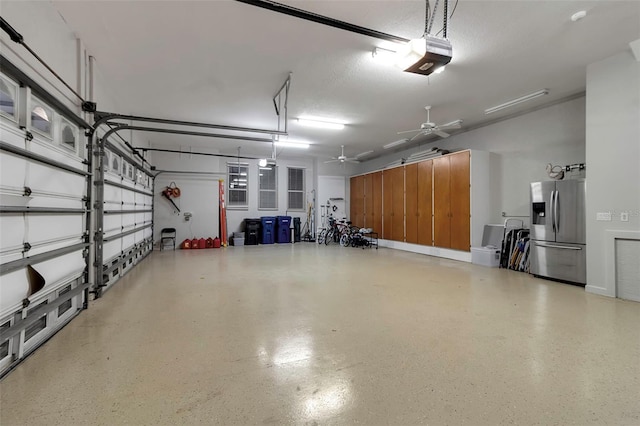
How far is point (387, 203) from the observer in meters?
9.33

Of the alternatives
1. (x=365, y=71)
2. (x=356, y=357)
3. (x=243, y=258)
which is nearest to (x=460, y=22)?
(x=365, y=71)

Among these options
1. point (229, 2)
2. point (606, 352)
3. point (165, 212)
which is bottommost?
point (606, 352)

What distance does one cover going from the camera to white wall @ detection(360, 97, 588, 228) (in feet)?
16.8

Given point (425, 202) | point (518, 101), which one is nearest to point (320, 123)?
point (425, 202)

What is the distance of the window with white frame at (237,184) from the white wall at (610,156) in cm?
914

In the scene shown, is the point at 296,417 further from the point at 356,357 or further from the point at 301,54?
the point at 301,54

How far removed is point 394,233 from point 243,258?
16.1ft

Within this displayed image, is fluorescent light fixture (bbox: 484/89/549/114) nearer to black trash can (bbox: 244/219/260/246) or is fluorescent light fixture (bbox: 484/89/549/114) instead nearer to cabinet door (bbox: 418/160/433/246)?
cabinet door (bbox: 418/160/433/246)

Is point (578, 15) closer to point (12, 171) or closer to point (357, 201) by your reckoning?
point (12, 171)

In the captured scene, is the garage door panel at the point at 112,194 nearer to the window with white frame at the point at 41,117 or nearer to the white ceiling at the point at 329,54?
the window with white frame at the point at 41,117

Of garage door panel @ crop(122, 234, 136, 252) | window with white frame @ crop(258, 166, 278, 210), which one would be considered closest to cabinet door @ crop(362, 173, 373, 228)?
window with white frame @ crop(258, 166, 278, 210)

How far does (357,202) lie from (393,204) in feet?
7.23

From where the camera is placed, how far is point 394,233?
9047 mm

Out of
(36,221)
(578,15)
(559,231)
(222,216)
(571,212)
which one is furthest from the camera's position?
(222,216)
